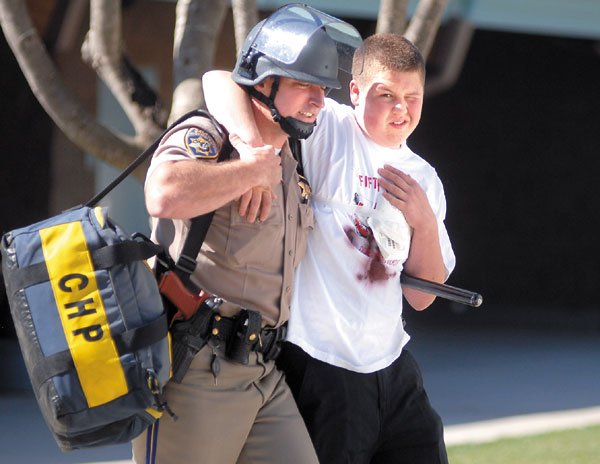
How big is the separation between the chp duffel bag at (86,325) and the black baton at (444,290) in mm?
913

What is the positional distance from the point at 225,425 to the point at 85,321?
1.75ft

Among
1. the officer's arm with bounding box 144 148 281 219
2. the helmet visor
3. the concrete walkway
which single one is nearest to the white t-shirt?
the helmet visor

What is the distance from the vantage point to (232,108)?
295cm

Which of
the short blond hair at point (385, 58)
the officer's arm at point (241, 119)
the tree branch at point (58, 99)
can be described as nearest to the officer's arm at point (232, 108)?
the officer's arm at point (241, 119)

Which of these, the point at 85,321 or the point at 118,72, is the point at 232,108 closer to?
the point at 85,321

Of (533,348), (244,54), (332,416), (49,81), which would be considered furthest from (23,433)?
(533,348)

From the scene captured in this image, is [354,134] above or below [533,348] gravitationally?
above

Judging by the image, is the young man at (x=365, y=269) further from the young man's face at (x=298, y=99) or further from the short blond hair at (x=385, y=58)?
the young man's face at (x=298, y=99)

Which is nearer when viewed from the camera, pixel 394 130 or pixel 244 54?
pixel 244 54

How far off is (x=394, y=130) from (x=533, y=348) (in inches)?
313

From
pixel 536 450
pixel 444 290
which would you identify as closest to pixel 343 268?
pixel 444 290

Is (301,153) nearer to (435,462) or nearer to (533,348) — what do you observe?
(435,462)

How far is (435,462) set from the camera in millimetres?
3299

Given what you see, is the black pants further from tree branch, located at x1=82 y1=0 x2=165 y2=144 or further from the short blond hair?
tree branch, located at x1=82 y1=0 x2=165 y2=144
